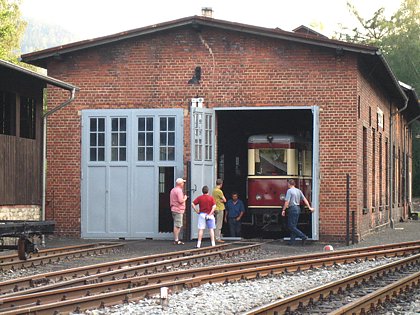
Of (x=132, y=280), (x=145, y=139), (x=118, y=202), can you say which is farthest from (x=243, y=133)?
(x=132, y=280)

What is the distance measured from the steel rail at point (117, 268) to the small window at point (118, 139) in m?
4.70

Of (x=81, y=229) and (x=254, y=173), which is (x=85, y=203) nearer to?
Result: (x=81, y=229)

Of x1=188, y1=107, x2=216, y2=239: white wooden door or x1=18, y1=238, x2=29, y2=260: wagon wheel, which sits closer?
x1=18, y1=238, x2=29, y2=260: wagon wheel

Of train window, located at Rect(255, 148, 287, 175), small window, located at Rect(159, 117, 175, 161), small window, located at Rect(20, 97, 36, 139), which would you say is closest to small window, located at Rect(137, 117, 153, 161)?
small window, located at Rect(159, 117, 175, 161)

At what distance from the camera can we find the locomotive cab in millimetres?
26531

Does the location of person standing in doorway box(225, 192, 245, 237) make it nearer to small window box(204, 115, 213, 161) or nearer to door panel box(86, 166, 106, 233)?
small window box(204, 115, 213, 161)

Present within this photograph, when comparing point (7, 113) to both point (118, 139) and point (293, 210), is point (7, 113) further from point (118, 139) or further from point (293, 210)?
point (293, 210)

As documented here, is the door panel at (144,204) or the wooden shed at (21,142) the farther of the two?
the door panel at (144,204)

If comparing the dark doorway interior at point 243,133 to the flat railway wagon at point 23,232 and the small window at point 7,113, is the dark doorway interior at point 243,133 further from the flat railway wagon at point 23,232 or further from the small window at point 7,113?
the flat railway wagon at point 23,232

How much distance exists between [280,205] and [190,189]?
3474 millimetres

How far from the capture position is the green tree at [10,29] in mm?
57625

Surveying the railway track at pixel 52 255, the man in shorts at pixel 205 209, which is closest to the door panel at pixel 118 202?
the railway track at pixel 52 255

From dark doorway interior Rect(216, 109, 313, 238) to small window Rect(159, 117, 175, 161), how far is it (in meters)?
4.09

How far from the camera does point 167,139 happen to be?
975 inches
